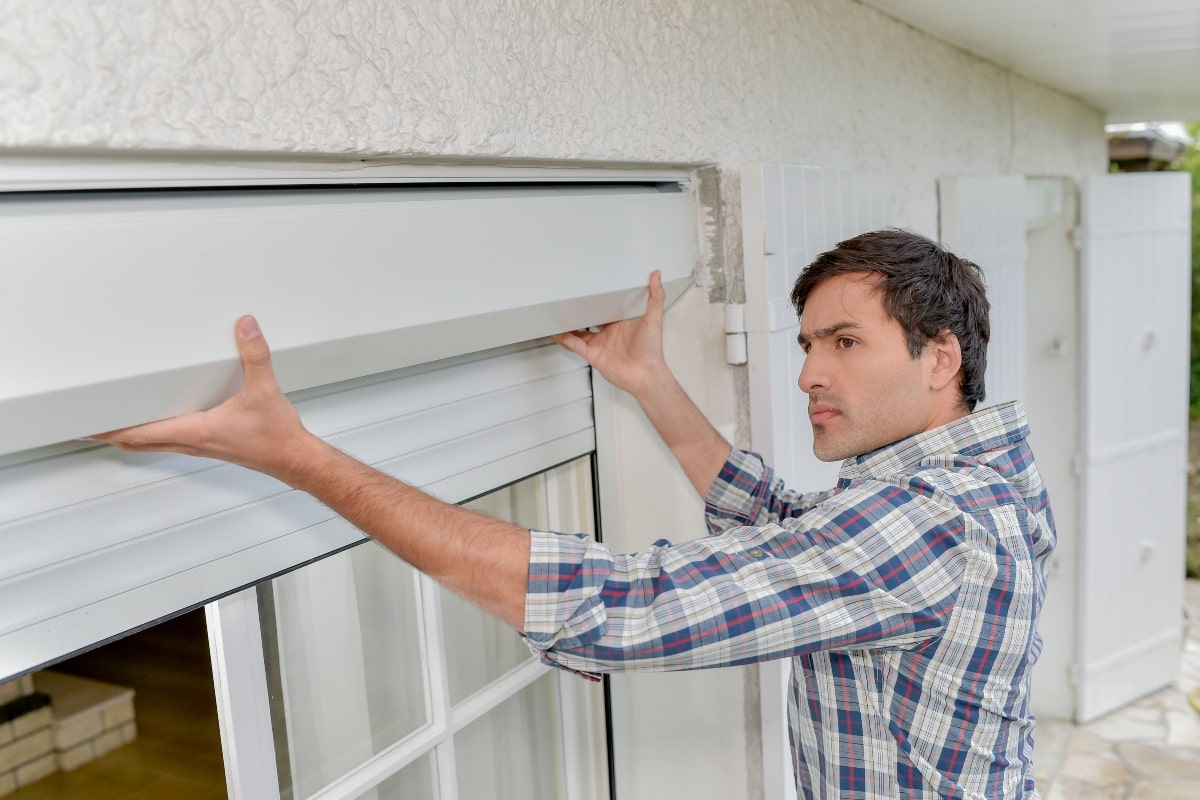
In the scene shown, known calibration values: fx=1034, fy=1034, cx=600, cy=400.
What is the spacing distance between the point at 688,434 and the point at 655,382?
0.12m

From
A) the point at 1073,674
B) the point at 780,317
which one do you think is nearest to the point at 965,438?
the point at 780,317

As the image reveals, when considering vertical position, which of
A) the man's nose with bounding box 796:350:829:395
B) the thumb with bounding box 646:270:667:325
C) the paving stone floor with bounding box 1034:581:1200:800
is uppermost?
the thumb with bounding box 646:270:667:325

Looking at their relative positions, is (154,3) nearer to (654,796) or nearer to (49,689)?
(654,796)

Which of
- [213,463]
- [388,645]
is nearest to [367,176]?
[213,463]

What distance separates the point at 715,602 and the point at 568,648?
0.19m

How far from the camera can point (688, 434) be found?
6.20 ft

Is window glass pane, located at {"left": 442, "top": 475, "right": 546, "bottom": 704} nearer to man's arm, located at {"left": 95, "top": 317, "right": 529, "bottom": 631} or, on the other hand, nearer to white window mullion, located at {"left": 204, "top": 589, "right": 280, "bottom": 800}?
white window mullion, located at {"left": 204, "top": 589, "right": 280, "bottom": 800}

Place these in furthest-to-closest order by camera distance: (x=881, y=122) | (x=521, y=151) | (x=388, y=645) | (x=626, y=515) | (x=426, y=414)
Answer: (x=881, y=122) < (x=626, y=515) < (x=388, y=645) < (x=426, y=414) < (x=521, y=151)

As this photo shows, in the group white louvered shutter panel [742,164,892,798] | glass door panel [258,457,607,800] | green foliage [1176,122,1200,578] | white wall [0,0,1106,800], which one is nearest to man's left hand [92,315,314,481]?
white wall [0,0,1106,800]

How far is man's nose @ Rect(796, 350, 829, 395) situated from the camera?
63.9 inches

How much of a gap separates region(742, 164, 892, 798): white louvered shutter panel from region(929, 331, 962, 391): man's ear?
35 centimetres

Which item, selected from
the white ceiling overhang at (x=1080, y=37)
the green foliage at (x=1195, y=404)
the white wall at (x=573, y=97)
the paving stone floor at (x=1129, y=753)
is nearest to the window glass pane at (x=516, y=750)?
the white wall at (x=573, y=97)

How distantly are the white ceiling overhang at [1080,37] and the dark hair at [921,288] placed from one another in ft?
3.52

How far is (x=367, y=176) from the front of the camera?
1.20 metres
